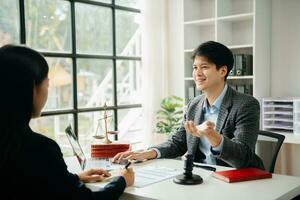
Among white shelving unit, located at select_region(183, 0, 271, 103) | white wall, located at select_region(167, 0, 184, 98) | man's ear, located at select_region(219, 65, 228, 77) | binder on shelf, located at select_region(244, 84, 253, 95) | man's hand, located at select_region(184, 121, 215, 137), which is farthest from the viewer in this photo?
A: white wall, located at select_region(167, 0, 184, 98)

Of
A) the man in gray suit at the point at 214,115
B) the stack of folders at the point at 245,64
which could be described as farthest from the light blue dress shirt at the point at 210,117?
the stack of folders at the point at 245,64

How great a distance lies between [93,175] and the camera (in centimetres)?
169

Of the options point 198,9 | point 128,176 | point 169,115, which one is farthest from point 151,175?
point 198,9

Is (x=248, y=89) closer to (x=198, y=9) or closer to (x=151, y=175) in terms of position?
(x=198, y=9)

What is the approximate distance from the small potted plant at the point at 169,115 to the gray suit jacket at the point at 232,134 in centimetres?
156

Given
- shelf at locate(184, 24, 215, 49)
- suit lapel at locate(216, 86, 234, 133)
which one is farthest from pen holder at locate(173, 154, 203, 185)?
shelf at locate(184, 24, 215, 49)

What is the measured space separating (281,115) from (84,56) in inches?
76.8

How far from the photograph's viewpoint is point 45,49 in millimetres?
3359

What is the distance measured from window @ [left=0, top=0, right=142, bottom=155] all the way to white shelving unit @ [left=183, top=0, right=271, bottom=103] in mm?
614

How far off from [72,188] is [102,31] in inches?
112

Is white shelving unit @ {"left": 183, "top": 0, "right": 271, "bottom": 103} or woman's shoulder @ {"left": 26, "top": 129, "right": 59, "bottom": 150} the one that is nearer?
woman's shoulder @ {"left": 26, "top": 129, "right": 59, "bottom": 150}

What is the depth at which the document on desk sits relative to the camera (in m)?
1.62

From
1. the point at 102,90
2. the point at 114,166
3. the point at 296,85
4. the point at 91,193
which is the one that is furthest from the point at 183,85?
the point at 91,193

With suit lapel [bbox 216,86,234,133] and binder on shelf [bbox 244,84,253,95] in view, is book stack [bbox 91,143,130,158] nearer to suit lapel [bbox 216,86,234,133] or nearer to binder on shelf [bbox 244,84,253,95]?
suit lapel [bbox 216,86,234,133]
